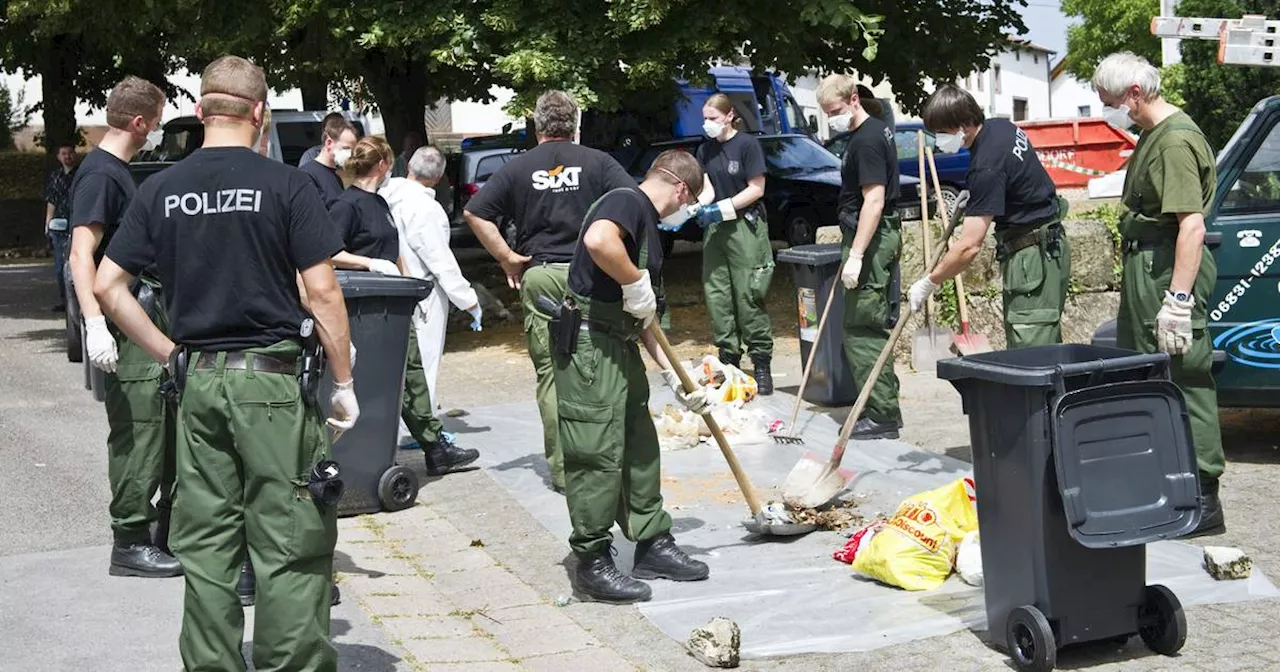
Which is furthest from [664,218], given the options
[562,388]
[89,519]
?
[89,519]

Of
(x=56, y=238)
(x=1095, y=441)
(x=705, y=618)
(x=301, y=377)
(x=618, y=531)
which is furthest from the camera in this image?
(x=56, y=238)

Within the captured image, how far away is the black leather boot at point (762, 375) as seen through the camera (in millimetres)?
10109

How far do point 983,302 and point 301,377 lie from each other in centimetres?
749

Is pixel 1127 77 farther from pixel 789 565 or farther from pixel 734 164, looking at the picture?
pixel 734 164

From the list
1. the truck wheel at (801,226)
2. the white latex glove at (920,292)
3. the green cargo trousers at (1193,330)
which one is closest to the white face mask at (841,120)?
the white latex glove at (920,292)

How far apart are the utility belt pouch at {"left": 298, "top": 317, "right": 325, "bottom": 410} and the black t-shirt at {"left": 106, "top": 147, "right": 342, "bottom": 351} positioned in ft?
0.13

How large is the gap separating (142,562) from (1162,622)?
3.94 m

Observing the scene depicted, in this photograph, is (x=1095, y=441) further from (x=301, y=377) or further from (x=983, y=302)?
(x=983, y=302)

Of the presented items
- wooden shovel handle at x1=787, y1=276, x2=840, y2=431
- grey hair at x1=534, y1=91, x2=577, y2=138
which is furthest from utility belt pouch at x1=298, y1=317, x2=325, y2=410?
wooden shovel handle at x1=787, y1=276, x2=840, y2=431

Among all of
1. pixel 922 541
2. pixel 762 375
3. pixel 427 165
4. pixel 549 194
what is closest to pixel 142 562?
pixel 549 194

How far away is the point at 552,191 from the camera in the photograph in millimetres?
7188

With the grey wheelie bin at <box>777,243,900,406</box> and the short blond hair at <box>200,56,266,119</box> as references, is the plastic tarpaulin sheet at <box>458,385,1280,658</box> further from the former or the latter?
the short blond hair at <box>200,56,266,119</box>

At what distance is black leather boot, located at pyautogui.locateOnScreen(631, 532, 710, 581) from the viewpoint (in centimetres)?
614

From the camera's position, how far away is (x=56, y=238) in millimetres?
14422
